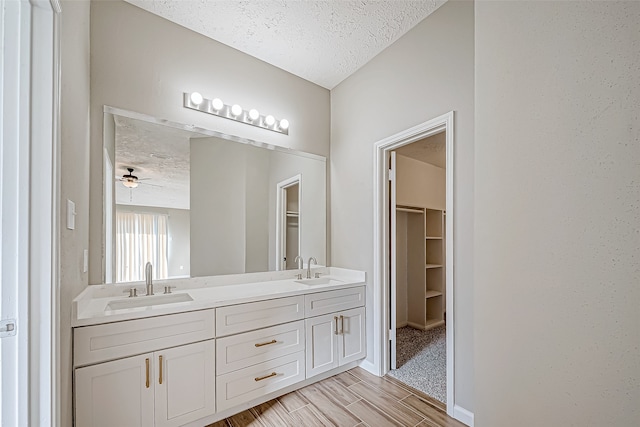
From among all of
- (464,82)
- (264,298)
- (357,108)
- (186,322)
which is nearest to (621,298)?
(464,82)

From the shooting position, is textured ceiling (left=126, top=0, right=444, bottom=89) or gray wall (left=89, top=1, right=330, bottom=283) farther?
textured ceiling (left=126, top=0, right=444, bottom=89)

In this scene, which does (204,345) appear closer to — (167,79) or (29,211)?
(29,211)

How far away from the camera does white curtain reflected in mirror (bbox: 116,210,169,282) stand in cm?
184

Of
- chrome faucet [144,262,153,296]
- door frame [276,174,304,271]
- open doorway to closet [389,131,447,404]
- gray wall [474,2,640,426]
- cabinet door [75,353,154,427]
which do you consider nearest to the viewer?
gray wall [474,2,640,426]

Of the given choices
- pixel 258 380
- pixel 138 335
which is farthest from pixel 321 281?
pixel 138 335

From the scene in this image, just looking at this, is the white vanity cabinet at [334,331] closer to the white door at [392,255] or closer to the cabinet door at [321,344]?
the cabinet door at [321,344]

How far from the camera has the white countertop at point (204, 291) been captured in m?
1.43

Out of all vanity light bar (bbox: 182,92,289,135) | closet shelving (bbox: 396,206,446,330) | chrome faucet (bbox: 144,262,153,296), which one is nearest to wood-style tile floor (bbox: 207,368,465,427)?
chrome faucet (bbox: 144,262,153,296)

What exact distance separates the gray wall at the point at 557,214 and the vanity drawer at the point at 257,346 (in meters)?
1.28

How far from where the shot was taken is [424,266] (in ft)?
11.8

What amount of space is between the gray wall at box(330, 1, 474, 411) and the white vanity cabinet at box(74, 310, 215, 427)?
141 cm

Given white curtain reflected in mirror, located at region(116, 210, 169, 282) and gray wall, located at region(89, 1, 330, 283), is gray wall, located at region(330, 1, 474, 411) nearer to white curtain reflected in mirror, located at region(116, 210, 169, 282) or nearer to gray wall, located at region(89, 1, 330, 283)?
gray wall, located at region(89, 1, 330, 283)

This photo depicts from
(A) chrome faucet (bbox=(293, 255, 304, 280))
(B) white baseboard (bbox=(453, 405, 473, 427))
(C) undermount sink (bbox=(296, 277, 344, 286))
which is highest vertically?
(A) chrome faucet (bbox=(293, 255, 304, 280))

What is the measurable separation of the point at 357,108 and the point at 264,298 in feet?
6.26
